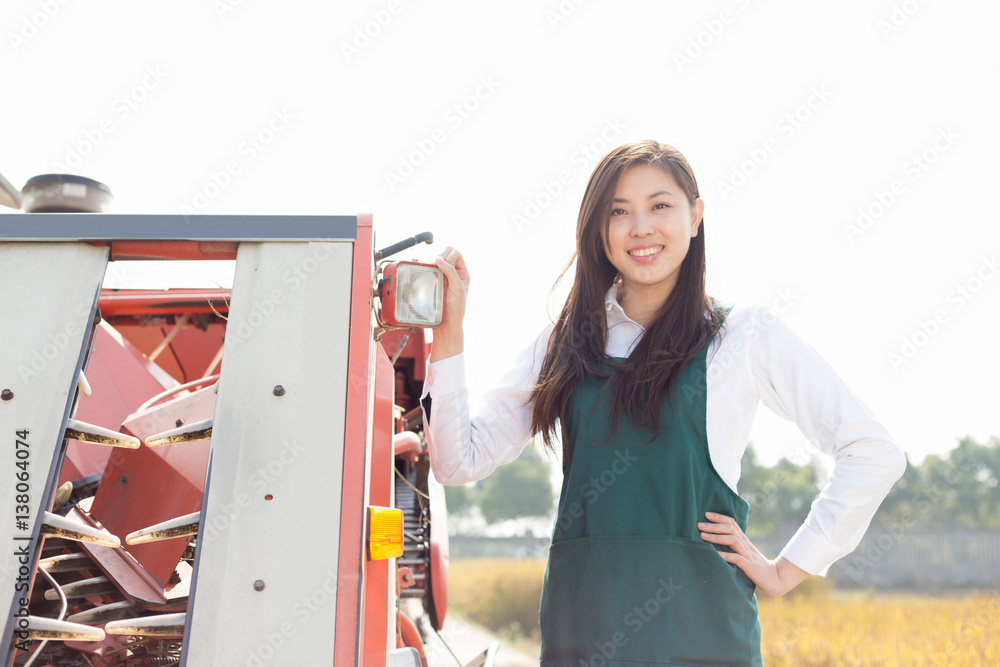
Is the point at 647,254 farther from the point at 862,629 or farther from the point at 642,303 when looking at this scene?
the point at 862,629

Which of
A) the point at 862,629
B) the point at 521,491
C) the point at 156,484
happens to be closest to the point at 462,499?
the point at 521,491

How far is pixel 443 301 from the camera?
6.70ft

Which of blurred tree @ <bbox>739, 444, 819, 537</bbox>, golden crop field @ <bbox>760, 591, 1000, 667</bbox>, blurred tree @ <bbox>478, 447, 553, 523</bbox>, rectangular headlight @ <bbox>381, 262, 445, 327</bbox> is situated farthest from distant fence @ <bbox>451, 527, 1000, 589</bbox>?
blurred tree @ <bbox>478, 447, 553, 523</bbox>

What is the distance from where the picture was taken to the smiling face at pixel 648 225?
7.43 ft

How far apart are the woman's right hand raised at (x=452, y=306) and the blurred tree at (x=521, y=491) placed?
180 ft

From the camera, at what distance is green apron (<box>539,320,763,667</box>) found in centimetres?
198

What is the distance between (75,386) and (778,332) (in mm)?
1731

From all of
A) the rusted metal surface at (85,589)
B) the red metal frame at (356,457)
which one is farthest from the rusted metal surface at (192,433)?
the rusted metal surface at (85,589)

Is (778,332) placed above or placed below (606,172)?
below

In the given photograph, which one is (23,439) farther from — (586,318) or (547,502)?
(547,502)

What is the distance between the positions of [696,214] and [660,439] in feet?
2.27

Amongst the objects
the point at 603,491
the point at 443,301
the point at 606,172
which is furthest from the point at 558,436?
the point at 606,172

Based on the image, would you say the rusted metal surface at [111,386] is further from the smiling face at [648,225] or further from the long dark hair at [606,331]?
the smiling face at [648,225]

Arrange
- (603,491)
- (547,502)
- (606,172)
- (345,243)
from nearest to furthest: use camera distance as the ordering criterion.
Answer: (345,243) < (603,491) < (606,172) < (547,502)
